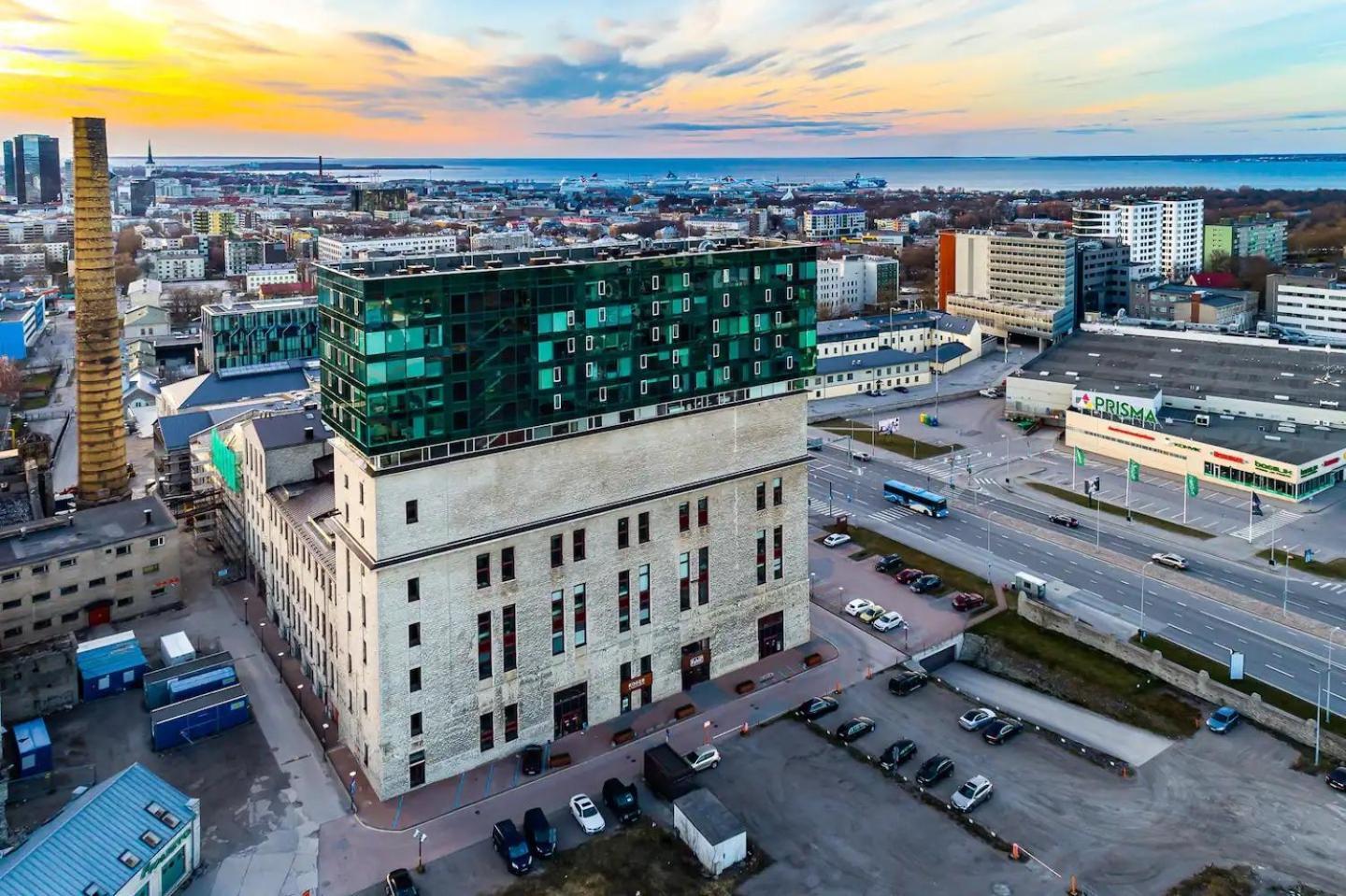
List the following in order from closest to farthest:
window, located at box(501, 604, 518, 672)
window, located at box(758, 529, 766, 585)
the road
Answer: window, located at box(501, 604, 518, 672) < window, located at box(758, 529, 766, 585) < the road

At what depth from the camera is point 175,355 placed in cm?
14112

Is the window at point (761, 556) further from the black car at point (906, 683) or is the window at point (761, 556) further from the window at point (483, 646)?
the window at point (483, 646)

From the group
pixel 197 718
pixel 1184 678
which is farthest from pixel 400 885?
pixel 1184 678

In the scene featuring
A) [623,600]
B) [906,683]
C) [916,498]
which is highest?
[623,600]

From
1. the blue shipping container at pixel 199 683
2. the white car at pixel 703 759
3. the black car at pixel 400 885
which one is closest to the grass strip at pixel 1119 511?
the white car at pixel 703 759

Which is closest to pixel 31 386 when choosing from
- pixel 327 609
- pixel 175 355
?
pixel 175 355

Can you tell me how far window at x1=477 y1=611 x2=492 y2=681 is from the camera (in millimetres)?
43344

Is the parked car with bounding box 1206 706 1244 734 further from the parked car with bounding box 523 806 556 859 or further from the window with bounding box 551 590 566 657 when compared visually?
the parked car with bounding box 523 806 556 859

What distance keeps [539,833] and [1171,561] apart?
4790cm

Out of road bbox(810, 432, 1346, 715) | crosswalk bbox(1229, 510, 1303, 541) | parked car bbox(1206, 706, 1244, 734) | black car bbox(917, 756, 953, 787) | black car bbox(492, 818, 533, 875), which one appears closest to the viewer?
black car bbox(492, 818, 533, 875)

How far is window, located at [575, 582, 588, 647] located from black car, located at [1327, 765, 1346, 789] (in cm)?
3307

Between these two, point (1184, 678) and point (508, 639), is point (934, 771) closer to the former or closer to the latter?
point (1184, 678)

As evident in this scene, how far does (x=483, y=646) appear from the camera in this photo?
143 feet

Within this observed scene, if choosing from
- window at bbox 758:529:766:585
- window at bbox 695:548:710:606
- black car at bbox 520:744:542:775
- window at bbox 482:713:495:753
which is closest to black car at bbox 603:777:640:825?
black car at bbox 520:744:542:775
